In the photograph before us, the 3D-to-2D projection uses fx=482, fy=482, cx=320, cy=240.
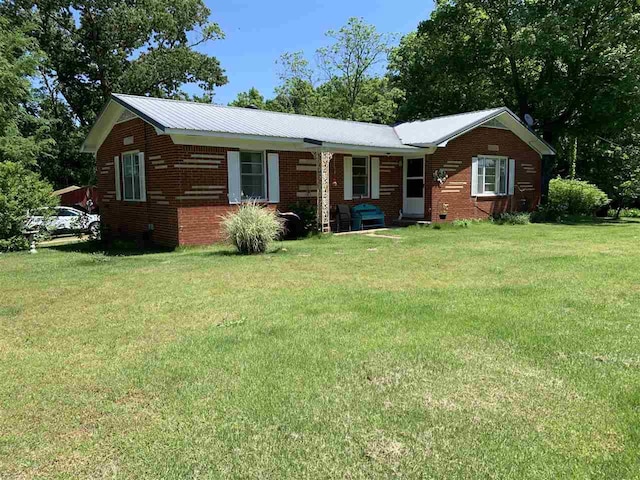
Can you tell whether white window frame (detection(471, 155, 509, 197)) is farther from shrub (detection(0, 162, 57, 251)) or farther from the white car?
shrub (detection(0, 162, 57, 251))

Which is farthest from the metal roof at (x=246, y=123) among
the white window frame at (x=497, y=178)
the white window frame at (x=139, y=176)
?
the white window frame at (x=497, y=178)

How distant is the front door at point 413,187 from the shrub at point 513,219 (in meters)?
3.18

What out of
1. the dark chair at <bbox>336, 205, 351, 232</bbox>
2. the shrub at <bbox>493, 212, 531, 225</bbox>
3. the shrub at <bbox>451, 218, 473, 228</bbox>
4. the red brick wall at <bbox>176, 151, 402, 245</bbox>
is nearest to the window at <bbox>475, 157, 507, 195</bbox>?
the shrub at <bbox>493, 212, 531, 225</bbox>

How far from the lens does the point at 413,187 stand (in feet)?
56.9

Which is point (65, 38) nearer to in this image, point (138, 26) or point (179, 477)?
point (138, 26)

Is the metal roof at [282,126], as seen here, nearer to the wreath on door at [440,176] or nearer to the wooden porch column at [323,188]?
the wooden porch column at [323,188]

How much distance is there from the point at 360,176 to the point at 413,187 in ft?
7.75

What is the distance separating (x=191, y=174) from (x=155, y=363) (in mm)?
8464

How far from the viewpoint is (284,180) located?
45.3ft

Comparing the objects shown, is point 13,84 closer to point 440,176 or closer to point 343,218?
point 343,218

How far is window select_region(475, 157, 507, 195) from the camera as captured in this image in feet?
59.3

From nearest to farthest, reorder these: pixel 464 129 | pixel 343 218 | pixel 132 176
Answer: pixel 132 176 → pixel 343 218 → pixel 464 129

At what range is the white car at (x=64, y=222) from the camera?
44.2 ft

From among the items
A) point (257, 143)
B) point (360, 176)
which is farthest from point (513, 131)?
point (257, 143)
